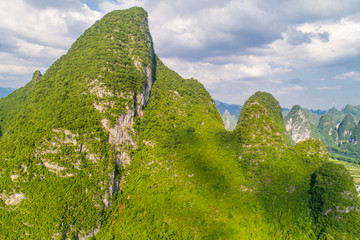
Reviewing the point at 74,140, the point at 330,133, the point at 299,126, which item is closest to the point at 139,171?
the point at 74,140

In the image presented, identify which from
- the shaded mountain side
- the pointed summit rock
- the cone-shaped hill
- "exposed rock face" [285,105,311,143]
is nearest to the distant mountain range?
"exposed rock face" [285,105,311,143]

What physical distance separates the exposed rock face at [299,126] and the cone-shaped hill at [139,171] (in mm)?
80737

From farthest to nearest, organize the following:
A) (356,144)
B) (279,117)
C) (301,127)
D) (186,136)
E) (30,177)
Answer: (356,144), (301,127), (279,117), (186,136), (30,177)

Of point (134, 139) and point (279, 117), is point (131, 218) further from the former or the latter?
point (279, 117)

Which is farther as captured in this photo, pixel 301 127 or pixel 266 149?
pixel 301 127

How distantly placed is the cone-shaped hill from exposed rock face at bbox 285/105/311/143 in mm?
80737

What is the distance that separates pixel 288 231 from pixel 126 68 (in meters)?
35.8

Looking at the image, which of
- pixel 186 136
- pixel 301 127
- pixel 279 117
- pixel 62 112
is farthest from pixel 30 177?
pixel 301 127

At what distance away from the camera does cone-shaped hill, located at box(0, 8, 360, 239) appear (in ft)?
72.2

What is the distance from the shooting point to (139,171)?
28.7 meters

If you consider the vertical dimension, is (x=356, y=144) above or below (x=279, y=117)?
below

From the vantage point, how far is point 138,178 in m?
28.0

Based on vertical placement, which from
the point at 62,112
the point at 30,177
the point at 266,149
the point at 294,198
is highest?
the point at 62,112

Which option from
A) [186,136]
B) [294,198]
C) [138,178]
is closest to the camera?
[294,198]
